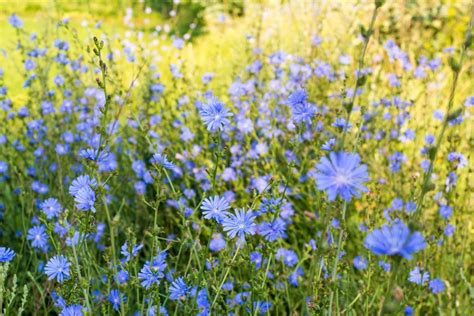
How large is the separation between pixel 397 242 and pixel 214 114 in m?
0.73

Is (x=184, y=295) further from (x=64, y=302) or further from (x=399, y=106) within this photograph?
(x=399, y=106)

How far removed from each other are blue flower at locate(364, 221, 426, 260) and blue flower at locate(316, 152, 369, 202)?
84 mm

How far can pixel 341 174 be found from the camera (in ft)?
3.20

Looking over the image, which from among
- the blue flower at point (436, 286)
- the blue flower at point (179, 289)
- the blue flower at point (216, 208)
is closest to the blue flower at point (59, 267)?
the blue flower at point (179, 289)

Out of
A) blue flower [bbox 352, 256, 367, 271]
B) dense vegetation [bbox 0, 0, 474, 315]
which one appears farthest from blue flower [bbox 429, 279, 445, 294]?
blue flower [bbox 352, 256, 367, 271]

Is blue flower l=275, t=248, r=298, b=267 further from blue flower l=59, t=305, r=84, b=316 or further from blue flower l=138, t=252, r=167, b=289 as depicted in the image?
blue flower l=59, t=305, r=84, b=316

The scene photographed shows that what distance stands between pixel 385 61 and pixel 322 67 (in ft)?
5.44

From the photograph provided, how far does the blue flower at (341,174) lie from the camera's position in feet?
3.16

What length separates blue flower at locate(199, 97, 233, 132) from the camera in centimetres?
152

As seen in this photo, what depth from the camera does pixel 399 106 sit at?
3.29 meters

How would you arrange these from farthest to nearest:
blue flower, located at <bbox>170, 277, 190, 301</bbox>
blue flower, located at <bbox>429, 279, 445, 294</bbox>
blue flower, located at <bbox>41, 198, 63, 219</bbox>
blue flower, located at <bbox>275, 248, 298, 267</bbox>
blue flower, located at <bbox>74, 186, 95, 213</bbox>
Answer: blue flower, located at <bbox>275, 248, 298, 267</bbox>
blue flower, located at <bbox>429, 279, 445, 294</bbox>
blue flower, located at <bbox>41, 198, 63, 219</bbox>
blue flower, located at <bbox>170, 277, 190, 301</bbox>
blue flower, located at <bbox>74, 186, 95, 213</bbox>

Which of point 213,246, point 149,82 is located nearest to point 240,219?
point 213,246

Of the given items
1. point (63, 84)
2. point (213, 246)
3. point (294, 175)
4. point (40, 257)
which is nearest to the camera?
point (213, 246)

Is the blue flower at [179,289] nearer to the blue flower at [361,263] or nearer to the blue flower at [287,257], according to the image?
the blue flower at [287,257]
